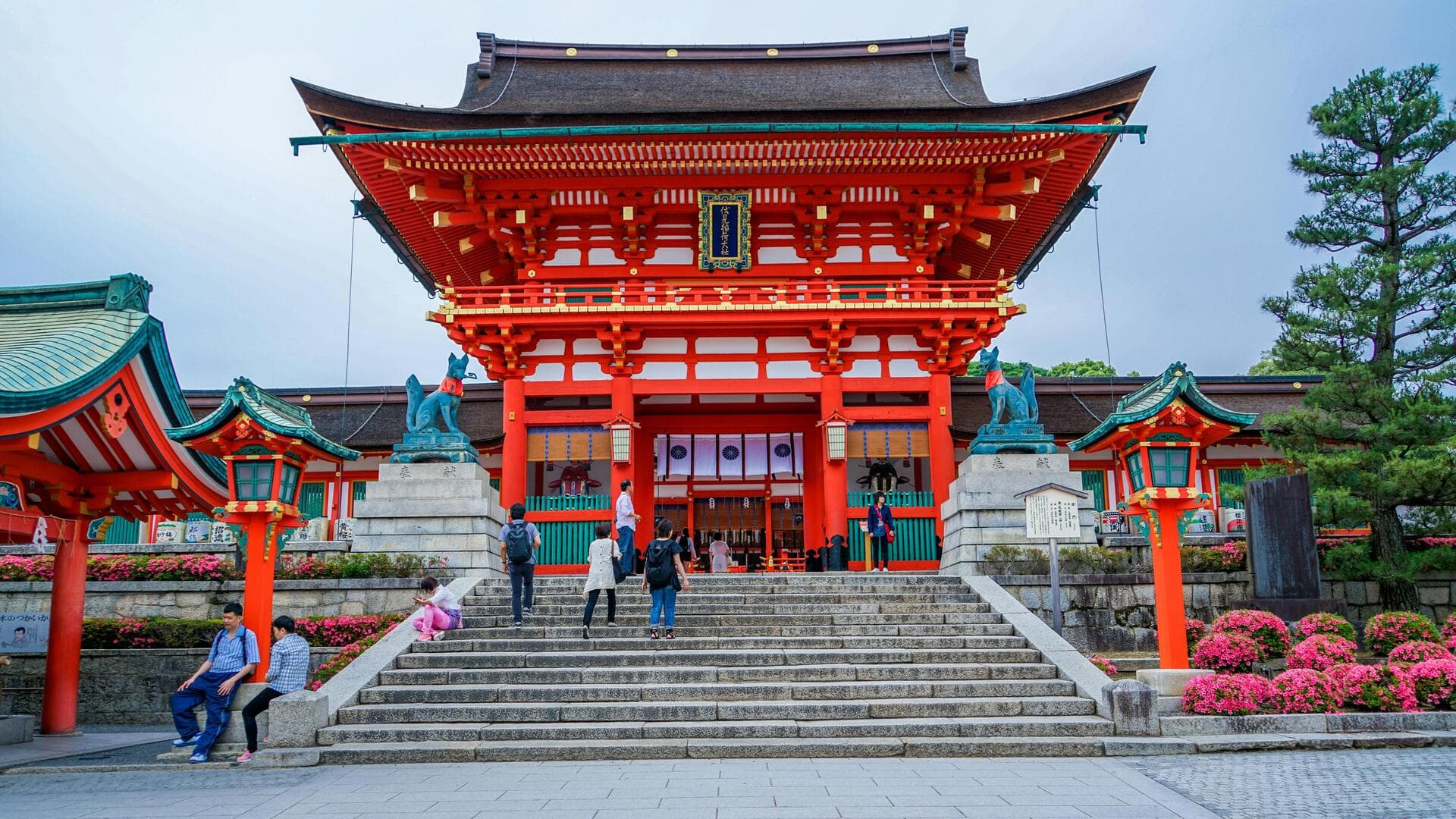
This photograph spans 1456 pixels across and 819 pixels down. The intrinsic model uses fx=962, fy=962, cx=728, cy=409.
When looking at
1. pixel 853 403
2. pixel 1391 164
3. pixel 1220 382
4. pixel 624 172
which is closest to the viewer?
pixel 1391 164

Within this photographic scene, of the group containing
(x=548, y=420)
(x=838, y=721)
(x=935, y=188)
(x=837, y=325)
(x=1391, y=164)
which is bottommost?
(x=838, y=721)

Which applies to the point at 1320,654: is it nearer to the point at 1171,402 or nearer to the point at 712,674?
the point at 1171,402

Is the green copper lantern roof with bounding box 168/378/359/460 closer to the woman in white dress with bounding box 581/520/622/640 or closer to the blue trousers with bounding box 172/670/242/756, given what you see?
the blue trousers with bounding box 172/670/242/756

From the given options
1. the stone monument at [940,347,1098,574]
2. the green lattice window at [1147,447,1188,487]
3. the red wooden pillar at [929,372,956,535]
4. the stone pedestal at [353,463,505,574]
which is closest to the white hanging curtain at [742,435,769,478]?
the red wooden pillar at [929,372,956,535]

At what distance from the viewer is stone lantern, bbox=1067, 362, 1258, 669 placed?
10.6m

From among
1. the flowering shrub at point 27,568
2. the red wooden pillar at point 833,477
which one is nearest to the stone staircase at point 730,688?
the red wooden pillar at point 833,477

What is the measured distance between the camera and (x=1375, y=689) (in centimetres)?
975

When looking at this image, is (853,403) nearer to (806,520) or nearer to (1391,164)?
(806,520)

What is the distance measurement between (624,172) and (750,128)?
111 inches

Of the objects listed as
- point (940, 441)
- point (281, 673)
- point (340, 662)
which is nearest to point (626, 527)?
point (340, 662)

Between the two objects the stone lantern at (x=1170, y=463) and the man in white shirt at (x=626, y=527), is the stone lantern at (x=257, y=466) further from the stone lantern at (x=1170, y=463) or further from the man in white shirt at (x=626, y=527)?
the stone lantern at (x=1170, y=463)

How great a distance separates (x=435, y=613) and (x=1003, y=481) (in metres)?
8.57

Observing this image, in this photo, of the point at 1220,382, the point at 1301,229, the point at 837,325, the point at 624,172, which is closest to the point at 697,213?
the point at 624,172

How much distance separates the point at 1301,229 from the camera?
15.8m
